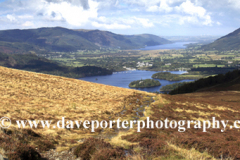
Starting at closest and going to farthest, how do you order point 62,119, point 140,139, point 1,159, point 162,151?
1. point 1,159
2. point 162,151
3. point 140,139
4. point 62,119

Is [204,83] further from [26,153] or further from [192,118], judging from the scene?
[26,153]

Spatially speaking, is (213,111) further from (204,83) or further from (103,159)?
(204,83)

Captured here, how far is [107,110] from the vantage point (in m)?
31.1

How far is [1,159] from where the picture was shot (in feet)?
31.1

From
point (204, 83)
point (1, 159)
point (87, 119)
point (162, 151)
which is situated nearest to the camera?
point (1, 159)

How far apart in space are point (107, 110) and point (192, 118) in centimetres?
1344

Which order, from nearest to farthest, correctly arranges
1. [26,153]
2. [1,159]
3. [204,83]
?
[1,159] < [26,153] < [204,83]

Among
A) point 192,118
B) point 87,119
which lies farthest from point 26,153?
point 192,118

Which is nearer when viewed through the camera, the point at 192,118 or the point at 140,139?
the point at 140,139

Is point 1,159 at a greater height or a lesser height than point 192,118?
greater

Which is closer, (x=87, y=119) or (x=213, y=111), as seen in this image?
(x=87, y=119)

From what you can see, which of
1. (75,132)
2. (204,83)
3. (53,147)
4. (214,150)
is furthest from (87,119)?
(204,83)

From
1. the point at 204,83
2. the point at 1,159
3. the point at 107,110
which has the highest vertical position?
the point at 1,159

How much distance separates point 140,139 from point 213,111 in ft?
80.3
